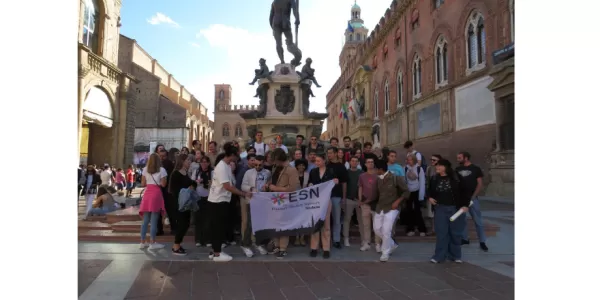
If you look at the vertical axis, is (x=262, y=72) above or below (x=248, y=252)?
above

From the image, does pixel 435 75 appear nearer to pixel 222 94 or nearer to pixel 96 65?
pixel 96 65

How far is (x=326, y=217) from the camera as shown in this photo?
6.30 metres

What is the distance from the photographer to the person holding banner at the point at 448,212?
5953 mm

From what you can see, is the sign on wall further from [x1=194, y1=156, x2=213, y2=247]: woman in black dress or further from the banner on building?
[x1=194, y1=156, x2=213, y2=247]: woman in black dress

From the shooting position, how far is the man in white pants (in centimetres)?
616

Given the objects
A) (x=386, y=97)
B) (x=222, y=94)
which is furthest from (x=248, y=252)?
(x=222, y=94)

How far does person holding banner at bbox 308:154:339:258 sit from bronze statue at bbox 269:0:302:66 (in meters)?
7.97

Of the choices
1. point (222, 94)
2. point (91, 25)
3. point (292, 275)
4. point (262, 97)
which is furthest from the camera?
point (222, 94)

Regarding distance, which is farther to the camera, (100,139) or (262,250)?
(100,139)

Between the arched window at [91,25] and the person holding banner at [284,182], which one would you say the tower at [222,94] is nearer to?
the arched window at [91,25]

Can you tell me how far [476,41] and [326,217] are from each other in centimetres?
1666

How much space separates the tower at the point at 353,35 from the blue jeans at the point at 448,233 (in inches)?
2139

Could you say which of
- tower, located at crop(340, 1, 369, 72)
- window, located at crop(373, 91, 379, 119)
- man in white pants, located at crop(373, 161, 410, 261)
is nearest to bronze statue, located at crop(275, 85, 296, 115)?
man in white pants, located at crop(373, 161, 410, 261)

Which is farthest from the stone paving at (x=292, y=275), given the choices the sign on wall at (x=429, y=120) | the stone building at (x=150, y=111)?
the stone building at (x=150, y=111)
